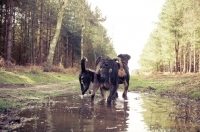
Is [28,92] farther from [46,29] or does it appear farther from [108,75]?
[46,29]

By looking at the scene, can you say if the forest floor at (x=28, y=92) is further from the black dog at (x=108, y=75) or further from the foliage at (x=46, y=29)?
the foliage at (x=46, y=29)

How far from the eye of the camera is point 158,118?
6008 millimetres

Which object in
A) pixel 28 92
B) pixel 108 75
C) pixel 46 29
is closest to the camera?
pixel 108 75

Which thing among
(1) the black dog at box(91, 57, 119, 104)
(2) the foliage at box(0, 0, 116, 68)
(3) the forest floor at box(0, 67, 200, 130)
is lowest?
(3) the forest floor at box(0, 67, 200, 130)

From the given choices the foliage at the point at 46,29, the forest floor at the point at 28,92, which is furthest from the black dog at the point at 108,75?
the foliage at the point at 46,29

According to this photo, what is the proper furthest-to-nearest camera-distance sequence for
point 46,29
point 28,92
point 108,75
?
point 46,29 → point 28,92 → point 108,75

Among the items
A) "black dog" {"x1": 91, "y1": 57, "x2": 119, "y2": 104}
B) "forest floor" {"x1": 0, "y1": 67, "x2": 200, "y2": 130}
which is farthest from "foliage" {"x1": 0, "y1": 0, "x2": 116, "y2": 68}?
"black dog" {"x1": 91, "y1": 57, "x2": 119, "y2": 104}

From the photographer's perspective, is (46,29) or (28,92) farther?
(46,29)

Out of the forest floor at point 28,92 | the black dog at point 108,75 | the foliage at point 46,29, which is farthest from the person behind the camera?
the foliage at point 46,29

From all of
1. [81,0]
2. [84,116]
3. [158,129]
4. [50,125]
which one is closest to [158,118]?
[158,129]

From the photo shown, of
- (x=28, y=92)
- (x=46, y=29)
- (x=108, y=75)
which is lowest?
(x=28, y=92)

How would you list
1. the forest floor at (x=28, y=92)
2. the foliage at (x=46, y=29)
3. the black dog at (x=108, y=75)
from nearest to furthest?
the forest floor at (x=28, y=92), the black dog at (x=108, y=75), the foliage at (x=46, y=29)

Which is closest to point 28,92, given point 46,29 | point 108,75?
point 108,75

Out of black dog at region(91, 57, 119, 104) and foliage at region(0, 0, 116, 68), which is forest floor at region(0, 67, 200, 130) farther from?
foliage at region(0, 0, 116, 68)
